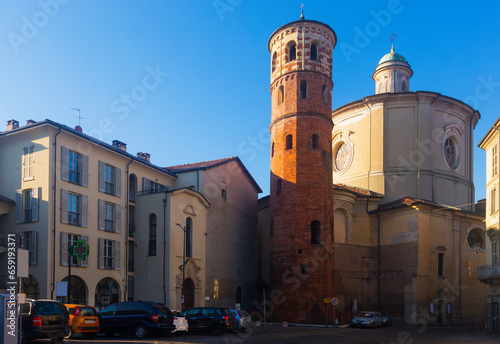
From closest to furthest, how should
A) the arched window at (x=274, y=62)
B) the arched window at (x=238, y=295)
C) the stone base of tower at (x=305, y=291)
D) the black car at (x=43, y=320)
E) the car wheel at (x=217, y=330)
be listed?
the black car at (x=43, y=320) < the car wheel at (x=217, y=330) < the stone base of tower at (x=305, y=291) < the arched window at (x=274, y=62) < the arched window at (x=238, y=295)

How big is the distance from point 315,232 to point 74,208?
16360mm

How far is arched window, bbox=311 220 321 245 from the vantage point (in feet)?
125

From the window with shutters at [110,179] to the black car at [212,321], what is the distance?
37.7ft

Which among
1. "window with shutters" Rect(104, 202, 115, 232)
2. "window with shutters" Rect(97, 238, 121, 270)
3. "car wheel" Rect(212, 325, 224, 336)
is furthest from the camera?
"window with shutters" Rect(104, 202, 115, 232)

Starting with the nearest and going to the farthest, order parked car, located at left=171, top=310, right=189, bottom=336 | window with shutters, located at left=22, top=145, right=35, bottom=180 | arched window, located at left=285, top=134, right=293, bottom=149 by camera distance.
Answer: parked car, located at left=171, top=310, right=189, bottom=336 < window with shutters, located at left=22, top=145, right=35, bottom=180 < arched window, located at left=285, top=134, right=293, bottom=149

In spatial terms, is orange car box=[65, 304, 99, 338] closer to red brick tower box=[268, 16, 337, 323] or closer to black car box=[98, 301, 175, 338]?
black car box=[98, 301, 175, 338]

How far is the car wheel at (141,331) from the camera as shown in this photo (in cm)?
2205

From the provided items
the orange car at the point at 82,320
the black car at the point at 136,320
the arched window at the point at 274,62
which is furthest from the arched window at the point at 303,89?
the orange car at the point at 82,320

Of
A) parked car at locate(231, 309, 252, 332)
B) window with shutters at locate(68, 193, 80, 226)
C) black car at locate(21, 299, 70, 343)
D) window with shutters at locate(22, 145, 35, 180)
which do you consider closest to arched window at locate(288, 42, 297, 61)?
window with shutters at locate(68, 193, 80, 226)

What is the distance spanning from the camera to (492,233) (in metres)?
31.4

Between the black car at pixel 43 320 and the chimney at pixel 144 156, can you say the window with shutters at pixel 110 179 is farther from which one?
the black car at pixel 43 320

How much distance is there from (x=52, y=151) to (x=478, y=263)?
110 ft

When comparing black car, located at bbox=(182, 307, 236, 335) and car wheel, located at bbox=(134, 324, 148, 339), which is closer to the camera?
car wheel, located at bbox=(134, 324, 148, 339)

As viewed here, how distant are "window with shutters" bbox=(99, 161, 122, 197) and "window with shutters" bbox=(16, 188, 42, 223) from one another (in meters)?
4.23
